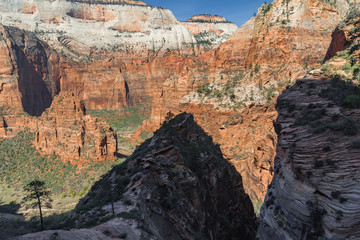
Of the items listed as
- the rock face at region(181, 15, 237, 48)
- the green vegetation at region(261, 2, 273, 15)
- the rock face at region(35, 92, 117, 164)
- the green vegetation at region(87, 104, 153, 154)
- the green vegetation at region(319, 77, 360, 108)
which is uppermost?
the rock face at region(181, 15, 237, 48)

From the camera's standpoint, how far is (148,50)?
430 feet

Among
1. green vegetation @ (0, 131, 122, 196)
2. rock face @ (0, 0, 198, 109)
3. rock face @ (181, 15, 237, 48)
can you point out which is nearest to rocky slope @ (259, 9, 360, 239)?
green vegetation @ (0, 131, 122, 196)

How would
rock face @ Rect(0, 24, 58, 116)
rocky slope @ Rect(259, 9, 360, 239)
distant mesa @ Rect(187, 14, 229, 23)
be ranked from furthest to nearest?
1. distant mesa @ Rect(187, 14, 229, 23)
2. rock face @ Rect(0, 24, 58, 116)
3. rocky slope @ Rect(259, 9, 360, 239)

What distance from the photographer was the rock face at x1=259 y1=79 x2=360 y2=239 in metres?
12.8

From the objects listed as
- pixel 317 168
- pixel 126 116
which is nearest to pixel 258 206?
pixel 317 168

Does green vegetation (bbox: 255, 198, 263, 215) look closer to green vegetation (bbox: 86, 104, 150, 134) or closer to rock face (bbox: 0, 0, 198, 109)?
green vegetation (bbox: 86, 104, 150, 134)

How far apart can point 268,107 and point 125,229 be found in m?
30.6

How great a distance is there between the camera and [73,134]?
4197cm

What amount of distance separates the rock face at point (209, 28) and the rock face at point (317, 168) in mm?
152202

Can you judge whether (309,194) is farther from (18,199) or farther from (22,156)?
(22,156)

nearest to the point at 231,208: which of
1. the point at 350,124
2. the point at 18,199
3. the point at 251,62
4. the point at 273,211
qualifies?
the point at 273,211

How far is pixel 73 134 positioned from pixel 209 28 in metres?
159

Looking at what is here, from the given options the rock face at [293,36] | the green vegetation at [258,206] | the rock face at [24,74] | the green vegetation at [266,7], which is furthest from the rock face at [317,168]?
the rock face at [24,74]

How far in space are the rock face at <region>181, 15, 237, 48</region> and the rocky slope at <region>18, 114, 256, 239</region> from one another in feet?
485
